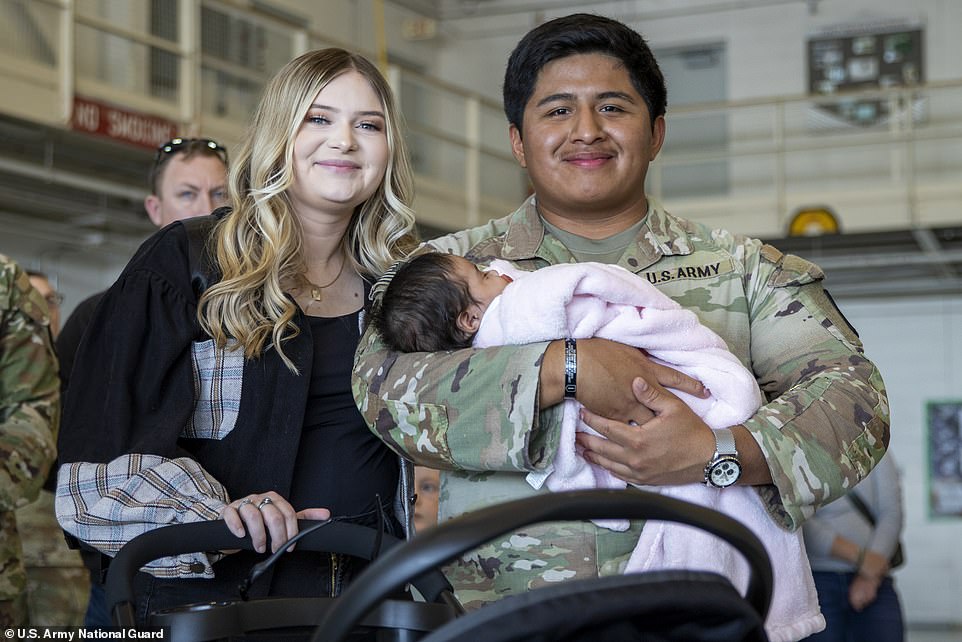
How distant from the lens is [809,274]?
7.46 feet

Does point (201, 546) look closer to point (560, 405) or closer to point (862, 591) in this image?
point (560, 405)

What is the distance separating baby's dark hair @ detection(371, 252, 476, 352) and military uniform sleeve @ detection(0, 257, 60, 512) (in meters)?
1.24

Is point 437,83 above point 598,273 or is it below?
above

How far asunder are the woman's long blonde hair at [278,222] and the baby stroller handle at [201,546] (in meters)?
0.46

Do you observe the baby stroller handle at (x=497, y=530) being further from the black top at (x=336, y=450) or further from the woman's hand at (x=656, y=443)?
the black top at (x=336, y=450)

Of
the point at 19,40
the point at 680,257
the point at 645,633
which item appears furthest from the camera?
the point at 19,40

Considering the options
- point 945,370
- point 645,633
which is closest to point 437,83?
point 945,370

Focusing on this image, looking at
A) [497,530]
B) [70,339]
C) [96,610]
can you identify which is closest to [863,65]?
[70,339]

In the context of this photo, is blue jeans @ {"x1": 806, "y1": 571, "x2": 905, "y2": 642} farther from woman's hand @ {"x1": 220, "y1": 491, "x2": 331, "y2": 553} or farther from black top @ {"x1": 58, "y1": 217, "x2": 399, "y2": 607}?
woman's hand @ {"x1": 220, "y1": 491, "x2": 331, "y2": 553}

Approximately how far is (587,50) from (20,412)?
1.75 metres

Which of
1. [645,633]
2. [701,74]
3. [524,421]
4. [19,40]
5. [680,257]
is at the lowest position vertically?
[645,633]

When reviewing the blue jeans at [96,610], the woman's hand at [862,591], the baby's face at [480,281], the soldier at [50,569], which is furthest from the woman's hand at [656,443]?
the woman's hand at [862,591]

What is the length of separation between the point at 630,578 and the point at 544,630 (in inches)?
3.8

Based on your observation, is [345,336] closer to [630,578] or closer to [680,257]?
[680,257]
